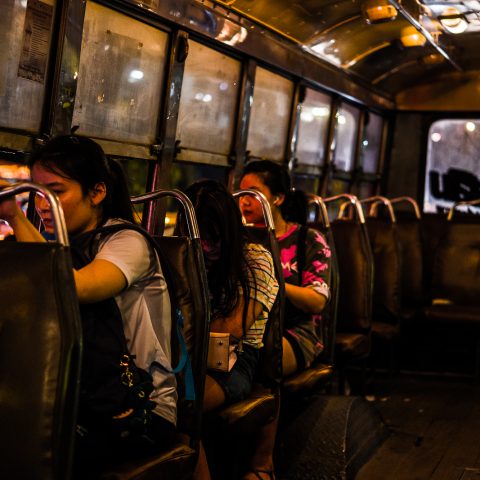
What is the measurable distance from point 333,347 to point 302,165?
2478mm

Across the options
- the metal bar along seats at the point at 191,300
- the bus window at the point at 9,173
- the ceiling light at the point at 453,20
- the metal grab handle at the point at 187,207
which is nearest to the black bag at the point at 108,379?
the metal bar along seats at the point at 191,300

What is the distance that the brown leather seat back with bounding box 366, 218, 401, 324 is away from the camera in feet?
19.7

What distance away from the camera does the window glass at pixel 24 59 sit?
3.42 meters

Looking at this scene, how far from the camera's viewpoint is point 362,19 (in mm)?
6426

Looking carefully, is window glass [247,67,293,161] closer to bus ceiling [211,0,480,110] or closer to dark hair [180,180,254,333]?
bus ceiling [211,0,480,110]

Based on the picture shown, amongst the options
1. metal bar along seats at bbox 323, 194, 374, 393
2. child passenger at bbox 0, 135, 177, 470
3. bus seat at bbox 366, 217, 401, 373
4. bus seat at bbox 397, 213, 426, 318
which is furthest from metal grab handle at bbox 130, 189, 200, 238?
bus seat at bbox 397, 213, 426, 318

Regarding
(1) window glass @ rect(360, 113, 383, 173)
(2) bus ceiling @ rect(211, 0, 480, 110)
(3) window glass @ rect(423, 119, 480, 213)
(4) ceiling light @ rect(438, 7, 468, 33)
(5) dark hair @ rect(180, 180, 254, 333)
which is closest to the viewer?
(5) dark hair @ rect(180, 180, 254, 333)

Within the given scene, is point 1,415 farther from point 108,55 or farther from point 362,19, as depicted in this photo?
point 362,19

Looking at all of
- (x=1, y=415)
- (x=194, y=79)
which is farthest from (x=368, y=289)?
(x=1, y=415)

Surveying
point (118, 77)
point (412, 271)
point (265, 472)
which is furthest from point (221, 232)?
point (412, 271)

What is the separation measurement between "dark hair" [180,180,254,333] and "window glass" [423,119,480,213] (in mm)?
5541

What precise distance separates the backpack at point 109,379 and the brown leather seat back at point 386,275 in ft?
12.4

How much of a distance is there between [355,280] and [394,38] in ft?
8.98

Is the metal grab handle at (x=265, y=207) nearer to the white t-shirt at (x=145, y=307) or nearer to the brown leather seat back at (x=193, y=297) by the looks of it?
the brown leather seat back at (x=193, y=297)
